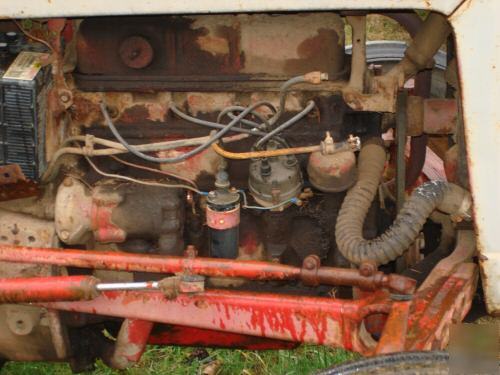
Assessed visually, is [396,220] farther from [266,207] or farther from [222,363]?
[222,363]

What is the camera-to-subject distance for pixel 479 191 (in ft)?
6.85

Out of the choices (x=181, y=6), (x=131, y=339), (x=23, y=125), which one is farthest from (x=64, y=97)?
(x=131, y=339)

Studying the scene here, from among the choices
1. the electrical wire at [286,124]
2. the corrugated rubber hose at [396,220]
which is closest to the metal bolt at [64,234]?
the electrical wire at [286,124]

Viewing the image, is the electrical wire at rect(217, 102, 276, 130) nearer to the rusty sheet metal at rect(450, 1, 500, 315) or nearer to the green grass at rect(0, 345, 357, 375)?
the rusty sheet metal at rect(450, 1, 500, 315)

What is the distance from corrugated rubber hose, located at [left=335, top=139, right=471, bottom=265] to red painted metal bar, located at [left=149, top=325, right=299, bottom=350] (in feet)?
1.93

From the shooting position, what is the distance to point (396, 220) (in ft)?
7.43

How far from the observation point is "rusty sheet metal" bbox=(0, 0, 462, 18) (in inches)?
78.6

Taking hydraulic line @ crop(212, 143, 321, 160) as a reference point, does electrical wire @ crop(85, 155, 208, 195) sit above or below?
below

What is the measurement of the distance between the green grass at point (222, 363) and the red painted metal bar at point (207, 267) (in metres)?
0.98

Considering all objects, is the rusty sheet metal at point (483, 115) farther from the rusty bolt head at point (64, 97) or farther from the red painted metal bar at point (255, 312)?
the rusty bolt head at point (64, 97)

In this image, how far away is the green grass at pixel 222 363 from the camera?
3.12 metres

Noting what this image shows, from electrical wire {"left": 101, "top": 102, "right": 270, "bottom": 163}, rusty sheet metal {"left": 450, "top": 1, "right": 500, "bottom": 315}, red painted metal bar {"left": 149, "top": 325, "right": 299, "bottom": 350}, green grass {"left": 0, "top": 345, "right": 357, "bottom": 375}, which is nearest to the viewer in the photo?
rusty sheet metal {"left": 450, "top": 1, "right": 500, "bottom": 315}

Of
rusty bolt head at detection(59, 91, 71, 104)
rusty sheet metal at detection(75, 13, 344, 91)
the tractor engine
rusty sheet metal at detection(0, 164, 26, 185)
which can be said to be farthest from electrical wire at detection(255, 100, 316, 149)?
rusty sheet metal at detection(0, 164, 26, 185)

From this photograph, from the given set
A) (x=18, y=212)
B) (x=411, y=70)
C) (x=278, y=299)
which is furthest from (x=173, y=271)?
(x=411, y=70)
